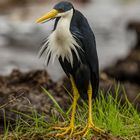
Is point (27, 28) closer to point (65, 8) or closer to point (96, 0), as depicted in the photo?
point (96, 0)

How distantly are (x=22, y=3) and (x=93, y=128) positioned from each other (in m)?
18.7

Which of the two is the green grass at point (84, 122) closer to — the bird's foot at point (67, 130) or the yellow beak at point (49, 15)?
the bird's foot at point (67, 130)

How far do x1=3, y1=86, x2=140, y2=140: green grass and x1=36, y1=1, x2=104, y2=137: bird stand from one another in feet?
0.65

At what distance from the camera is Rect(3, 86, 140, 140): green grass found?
6.10 m

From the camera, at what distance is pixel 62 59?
5.84 m

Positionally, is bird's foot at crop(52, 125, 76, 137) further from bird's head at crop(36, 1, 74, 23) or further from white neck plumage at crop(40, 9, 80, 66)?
bird's head at crop(36, 1, 74, 23)

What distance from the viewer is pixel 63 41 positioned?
572 centimetres

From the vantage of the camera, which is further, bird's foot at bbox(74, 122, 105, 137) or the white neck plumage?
bird's foot at bbox(74, 122, 105, 137)

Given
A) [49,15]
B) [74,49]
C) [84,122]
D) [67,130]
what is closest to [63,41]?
[74,49]

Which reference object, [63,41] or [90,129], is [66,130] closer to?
[90,129]

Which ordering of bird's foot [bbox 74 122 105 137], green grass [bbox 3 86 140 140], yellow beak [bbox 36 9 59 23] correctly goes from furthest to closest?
green grass [bbox 3 86 140 140], bird's foot [bbox 74 122 105 137], yellow beak [bbox 36 9 59 23]

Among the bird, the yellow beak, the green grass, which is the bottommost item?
the green grass

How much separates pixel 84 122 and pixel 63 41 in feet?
3.11

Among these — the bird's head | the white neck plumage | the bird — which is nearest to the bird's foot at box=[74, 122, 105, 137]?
the bird
